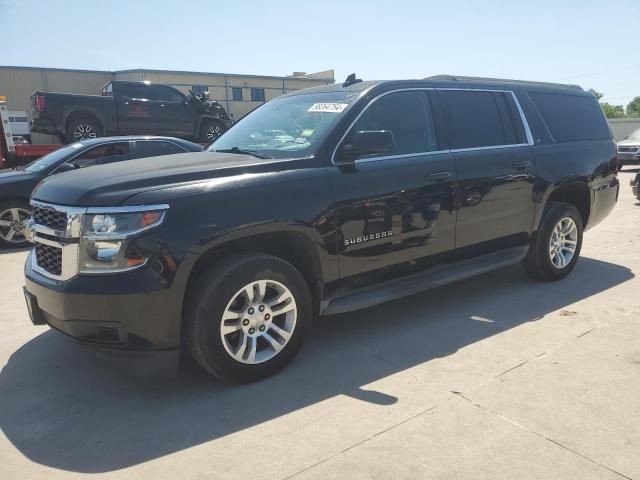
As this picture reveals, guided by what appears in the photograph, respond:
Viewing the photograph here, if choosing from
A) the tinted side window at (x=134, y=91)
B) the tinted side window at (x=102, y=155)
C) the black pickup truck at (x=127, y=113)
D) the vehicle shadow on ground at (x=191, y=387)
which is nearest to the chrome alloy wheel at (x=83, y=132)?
the black pickup truck at (x=127, y=113)

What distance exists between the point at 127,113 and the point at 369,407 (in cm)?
1378

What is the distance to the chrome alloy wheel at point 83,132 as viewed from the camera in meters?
13.8

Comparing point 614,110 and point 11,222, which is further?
point 614,110

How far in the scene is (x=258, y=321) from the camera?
3158 mm

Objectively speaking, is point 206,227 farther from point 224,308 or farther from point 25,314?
point 25,314

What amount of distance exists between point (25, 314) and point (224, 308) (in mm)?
2599

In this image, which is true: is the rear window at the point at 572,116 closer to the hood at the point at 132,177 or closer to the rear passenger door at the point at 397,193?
the rear passenger door at the point at 397,193

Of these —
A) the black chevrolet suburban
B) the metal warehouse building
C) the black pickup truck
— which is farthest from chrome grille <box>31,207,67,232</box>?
the metal warehouse building

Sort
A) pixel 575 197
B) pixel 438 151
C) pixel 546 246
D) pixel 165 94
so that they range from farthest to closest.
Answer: pixel 165 94
pixel 575 197
pixel 546 246
pixel 438 151

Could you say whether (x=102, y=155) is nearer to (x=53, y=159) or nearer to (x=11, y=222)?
(x=53, y=159)

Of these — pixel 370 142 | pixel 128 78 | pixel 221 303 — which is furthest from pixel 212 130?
pixel 128 78

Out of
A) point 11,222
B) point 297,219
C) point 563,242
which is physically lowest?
point 563,242

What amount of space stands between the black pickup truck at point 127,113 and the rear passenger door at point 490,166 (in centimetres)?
939

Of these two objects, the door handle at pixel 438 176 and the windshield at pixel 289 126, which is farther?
the door handle at pixel 438 176
